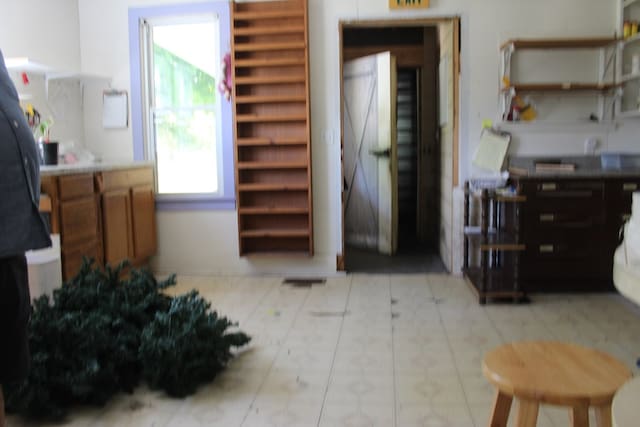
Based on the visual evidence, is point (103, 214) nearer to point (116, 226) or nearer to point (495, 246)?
point (116, 226)

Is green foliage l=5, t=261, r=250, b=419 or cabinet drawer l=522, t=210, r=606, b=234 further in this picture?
cabinet drawer l=522, t=210, r=606, b=234

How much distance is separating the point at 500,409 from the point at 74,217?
284 centimetres

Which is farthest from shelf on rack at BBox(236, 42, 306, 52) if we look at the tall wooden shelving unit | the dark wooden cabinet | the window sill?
the dark wooden cabinet

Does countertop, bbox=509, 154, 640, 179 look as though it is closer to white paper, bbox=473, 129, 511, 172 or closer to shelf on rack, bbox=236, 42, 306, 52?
white paper, bbox=473, 129, 511, 172

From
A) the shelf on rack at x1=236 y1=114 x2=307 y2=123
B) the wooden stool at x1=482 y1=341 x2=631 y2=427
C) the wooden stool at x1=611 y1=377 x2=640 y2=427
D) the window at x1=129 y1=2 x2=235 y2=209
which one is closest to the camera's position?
the wooden stool at x1=611 y1=377 x2=640 y2=427

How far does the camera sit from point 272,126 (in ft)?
15.6

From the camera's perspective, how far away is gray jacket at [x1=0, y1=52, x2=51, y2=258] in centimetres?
158

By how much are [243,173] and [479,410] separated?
2934mm

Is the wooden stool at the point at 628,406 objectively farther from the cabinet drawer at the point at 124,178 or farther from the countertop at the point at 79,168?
the cabinet drawer at the point at 124,178

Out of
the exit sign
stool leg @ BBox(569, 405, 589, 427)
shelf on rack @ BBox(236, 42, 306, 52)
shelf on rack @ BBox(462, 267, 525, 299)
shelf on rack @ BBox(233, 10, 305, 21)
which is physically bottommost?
shelf on rack @ BBox(462, 267, 525, 299)

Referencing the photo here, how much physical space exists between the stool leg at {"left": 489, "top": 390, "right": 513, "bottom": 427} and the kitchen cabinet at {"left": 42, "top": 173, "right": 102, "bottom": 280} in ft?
8.77

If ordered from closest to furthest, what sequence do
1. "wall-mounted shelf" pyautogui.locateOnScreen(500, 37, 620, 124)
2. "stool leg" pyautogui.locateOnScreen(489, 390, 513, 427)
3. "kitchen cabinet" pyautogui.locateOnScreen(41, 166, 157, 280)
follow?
"stool leg" pyautogui.locateOnScreen(489, 390, 513, 427), "kitchen cabinet" pyautogui.locateOnScreen(41, 166, 157, 280), "wall-mounted shelf" pyautogui.locateOnScreen(500, 37, 620, 124)

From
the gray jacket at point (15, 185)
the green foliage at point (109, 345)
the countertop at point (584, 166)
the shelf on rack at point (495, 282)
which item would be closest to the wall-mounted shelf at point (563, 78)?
the countertop at point (584, 166)

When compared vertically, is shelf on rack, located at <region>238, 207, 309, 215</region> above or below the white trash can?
above
